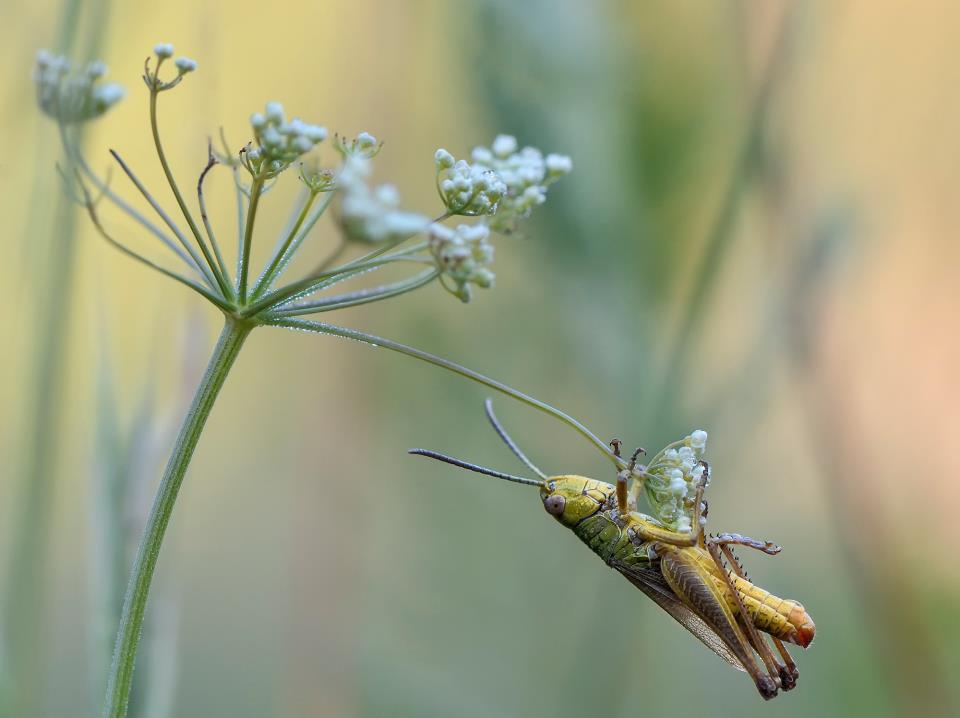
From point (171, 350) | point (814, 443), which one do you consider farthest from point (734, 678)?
point (171, 350)

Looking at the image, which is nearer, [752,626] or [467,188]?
[467,188]

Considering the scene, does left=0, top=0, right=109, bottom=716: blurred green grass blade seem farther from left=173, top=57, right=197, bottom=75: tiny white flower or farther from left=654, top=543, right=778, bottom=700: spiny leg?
left=654, top=543, right=778, bottom=700: spiny leg

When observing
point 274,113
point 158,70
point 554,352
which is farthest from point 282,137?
point 554,352

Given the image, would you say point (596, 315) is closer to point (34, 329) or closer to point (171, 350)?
point (171, 350)

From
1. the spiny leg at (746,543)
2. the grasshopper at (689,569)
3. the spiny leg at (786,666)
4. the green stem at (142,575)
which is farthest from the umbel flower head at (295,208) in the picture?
the spiny leg at (786,666)

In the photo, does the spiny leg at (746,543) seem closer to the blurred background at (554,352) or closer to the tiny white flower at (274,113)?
the blurred background at (554,352)

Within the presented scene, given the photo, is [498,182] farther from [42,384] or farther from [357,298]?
[42,384]
